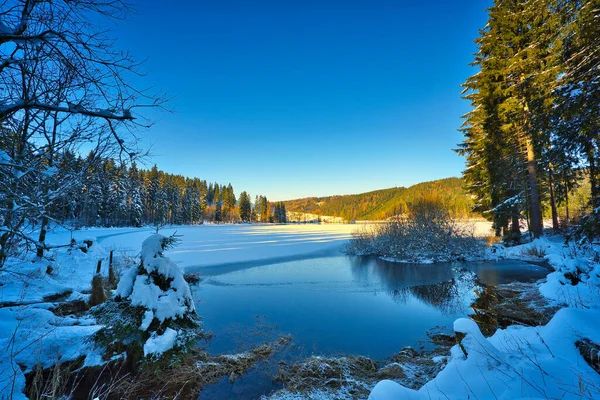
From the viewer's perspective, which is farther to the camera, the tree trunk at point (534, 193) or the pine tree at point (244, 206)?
the pine tree at point (244, 206)

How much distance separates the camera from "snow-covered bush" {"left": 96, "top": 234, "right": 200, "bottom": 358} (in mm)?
4566

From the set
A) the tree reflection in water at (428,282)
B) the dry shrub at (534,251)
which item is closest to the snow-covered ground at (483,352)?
the tree reflection in water at (428,282)

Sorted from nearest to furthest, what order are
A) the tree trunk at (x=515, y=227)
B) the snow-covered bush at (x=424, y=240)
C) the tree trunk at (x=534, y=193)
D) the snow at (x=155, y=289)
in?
the snow at (x=155, y=289)
the tree trunk at (x=534, y=193)
the tree trunk at (x=515, y=227)
the snow-covered bush at (x=424, y=240)

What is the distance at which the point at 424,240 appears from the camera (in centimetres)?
1889

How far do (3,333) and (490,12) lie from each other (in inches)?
975

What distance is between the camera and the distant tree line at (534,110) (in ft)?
21.0

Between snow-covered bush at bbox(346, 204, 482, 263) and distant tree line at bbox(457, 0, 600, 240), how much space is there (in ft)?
8.57

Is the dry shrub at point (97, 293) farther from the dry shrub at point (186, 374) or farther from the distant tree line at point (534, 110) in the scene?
the distant tree line at point (534, 110)

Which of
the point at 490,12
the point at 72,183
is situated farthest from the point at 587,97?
the point at 490,12

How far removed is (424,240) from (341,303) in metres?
12.4

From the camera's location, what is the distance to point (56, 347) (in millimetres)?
3953

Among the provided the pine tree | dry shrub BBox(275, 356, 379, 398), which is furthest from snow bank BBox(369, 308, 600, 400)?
the pine tree

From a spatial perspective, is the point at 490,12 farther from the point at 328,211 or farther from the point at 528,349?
the point at 328,211

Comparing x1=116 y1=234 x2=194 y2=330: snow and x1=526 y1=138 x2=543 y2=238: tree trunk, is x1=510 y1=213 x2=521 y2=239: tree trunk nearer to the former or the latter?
x1=526 y1=138 x2=543 y2=238: tree trunk
